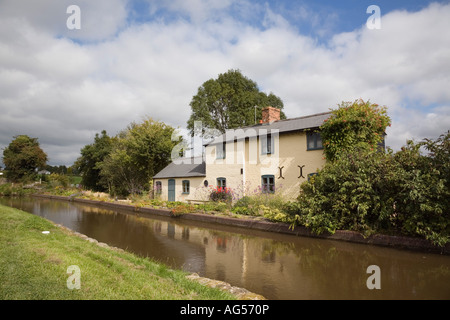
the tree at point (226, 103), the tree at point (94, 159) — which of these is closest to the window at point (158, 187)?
the tree at point (226, 103)

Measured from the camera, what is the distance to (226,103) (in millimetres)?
32062

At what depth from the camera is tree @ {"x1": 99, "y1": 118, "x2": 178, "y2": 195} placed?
971 inches

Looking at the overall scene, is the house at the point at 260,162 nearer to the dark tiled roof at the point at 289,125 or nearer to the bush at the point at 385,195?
the dark tiled roof at the point at 289,125

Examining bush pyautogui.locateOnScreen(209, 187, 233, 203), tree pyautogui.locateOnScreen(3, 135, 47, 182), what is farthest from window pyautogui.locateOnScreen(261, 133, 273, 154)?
tree pyautogui.locateOnScreen(3, 135, 47, 182)

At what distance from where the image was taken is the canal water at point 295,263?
5094 mm

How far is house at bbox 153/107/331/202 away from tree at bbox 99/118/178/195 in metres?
3.81

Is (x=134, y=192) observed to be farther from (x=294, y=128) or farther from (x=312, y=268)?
(x=312, y=268)

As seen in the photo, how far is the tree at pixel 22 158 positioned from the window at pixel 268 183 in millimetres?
36606

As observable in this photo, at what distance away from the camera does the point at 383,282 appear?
213 inches

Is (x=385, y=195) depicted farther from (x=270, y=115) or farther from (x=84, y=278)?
(x=270, y=115)

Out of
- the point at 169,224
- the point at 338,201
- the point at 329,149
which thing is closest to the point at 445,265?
the point at 338,201

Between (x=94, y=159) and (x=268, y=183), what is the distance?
24598mm

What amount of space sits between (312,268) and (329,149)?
7444mm

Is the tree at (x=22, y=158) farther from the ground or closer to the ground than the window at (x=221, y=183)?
farther from the ground
